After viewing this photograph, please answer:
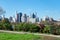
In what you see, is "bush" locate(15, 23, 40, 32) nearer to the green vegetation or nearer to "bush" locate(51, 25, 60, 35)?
the green vegetation

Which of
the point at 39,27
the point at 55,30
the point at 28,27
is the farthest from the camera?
the point at 28,27

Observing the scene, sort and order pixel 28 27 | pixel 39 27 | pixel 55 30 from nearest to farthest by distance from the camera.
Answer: pixel 55 30 → pixel 39 27 → pixel 28 27

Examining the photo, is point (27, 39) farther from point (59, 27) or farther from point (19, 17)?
point (19, 17)

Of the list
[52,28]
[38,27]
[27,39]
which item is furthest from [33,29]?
[27,39]

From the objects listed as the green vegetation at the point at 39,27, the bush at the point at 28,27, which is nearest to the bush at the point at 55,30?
the green vegetation at the point at 39,27

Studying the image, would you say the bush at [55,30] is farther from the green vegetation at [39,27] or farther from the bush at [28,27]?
the bush at [28,27]

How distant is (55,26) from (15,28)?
245 inches

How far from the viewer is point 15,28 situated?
21922 mm

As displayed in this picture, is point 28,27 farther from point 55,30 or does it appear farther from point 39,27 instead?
point 55,30

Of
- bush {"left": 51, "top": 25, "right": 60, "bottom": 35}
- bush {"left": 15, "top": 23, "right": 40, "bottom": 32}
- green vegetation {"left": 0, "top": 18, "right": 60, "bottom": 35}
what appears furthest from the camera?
bush {"left": 15, "top": 23, "right": 40, "bottom": 32}

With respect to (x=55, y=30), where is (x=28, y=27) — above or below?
above

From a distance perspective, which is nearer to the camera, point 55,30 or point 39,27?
point 55,30

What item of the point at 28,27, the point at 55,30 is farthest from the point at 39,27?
the point at 55,30

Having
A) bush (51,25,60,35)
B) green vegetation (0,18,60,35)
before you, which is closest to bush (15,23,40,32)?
green vegetation (0,18,60,35)
